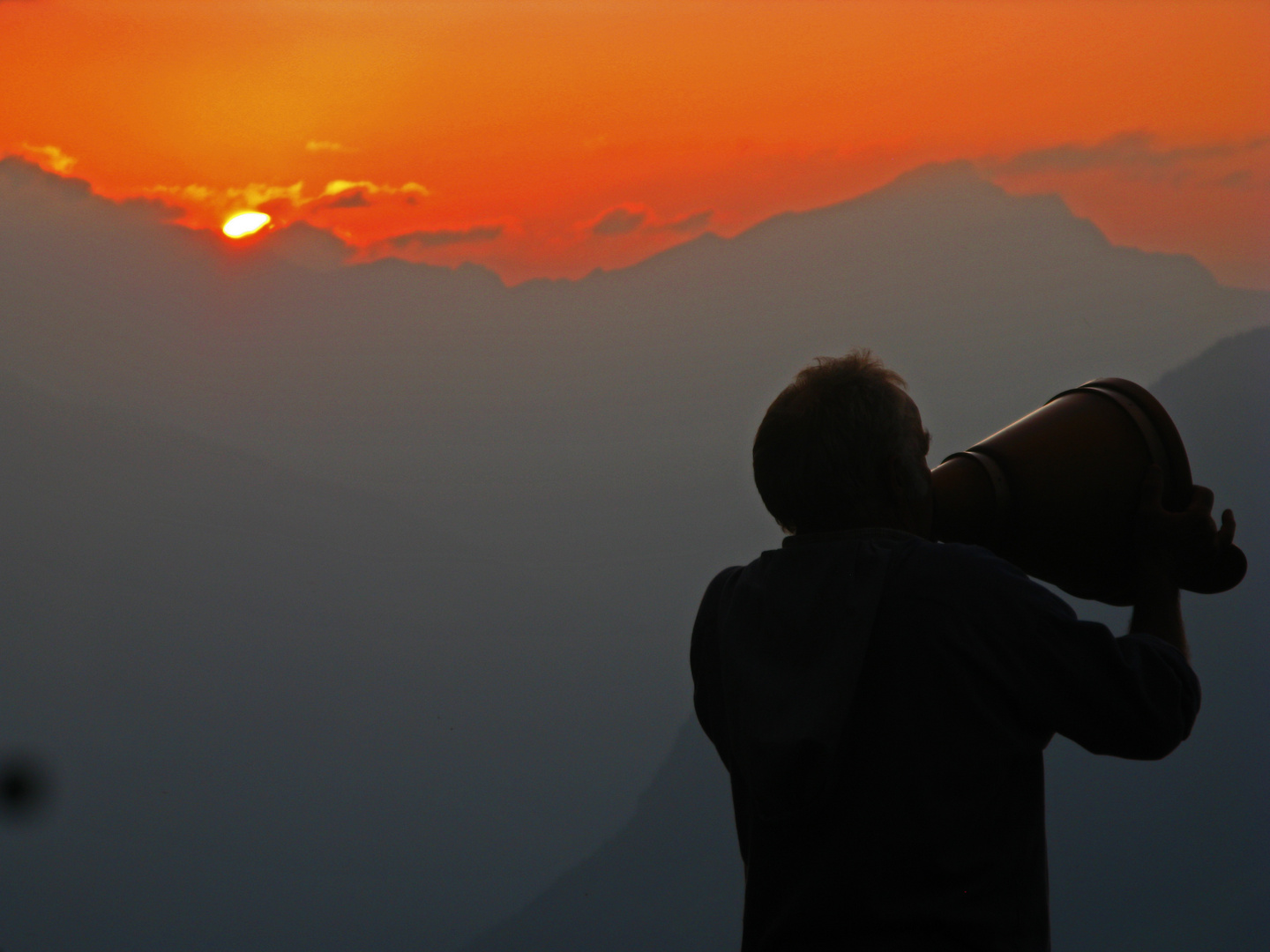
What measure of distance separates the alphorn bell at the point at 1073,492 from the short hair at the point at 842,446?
0.14 m

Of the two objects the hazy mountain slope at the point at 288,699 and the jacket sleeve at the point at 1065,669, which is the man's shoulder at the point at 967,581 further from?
the hazy mountain slope at the point at 288,699

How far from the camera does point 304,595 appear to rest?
513 cm

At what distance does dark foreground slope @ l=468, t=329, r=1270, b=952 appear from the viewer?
11180 millimetres

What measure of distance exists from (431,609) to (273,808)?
131cm

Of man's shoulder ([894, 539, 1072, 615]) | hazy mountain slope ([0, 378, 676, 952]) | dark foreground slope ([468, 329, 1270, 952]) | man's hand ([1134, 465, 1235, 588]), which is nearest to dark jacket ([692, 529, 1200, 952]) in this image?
man's shoulder ([894, 539, 1072, 615])

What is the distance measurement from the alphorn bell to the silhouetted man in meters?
0.18

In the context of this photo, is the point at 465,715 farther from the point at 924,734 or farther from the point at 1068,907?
the point at 1068,907

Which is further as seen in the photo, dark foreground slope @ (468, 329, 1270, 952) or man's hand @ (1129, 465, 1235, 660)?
dark foreground slope @ (468, 329, 1270, 952)

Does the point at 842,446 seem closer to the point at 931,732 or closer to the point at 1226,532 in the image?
the point at 931,732

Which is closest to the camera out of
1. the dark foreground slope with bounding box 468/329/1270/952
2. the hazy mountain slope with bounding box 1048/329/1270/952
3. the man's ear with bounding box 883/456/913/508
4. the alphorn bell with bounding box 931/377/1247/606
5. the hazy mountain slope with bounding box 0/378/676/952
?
the man's ear with bounding box 883/456/913/508

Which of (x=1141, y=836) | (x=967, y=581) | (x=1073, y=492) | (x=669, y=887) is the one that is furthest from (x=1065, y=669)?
(x=1141, y=836)

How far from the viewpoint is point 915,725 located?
0.81m

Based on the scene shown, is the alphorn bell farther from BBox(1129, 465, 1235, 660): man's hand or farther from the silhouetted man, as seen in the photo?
the silhouetted man

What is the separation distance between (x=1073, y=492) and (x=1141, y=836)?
17852 mm
